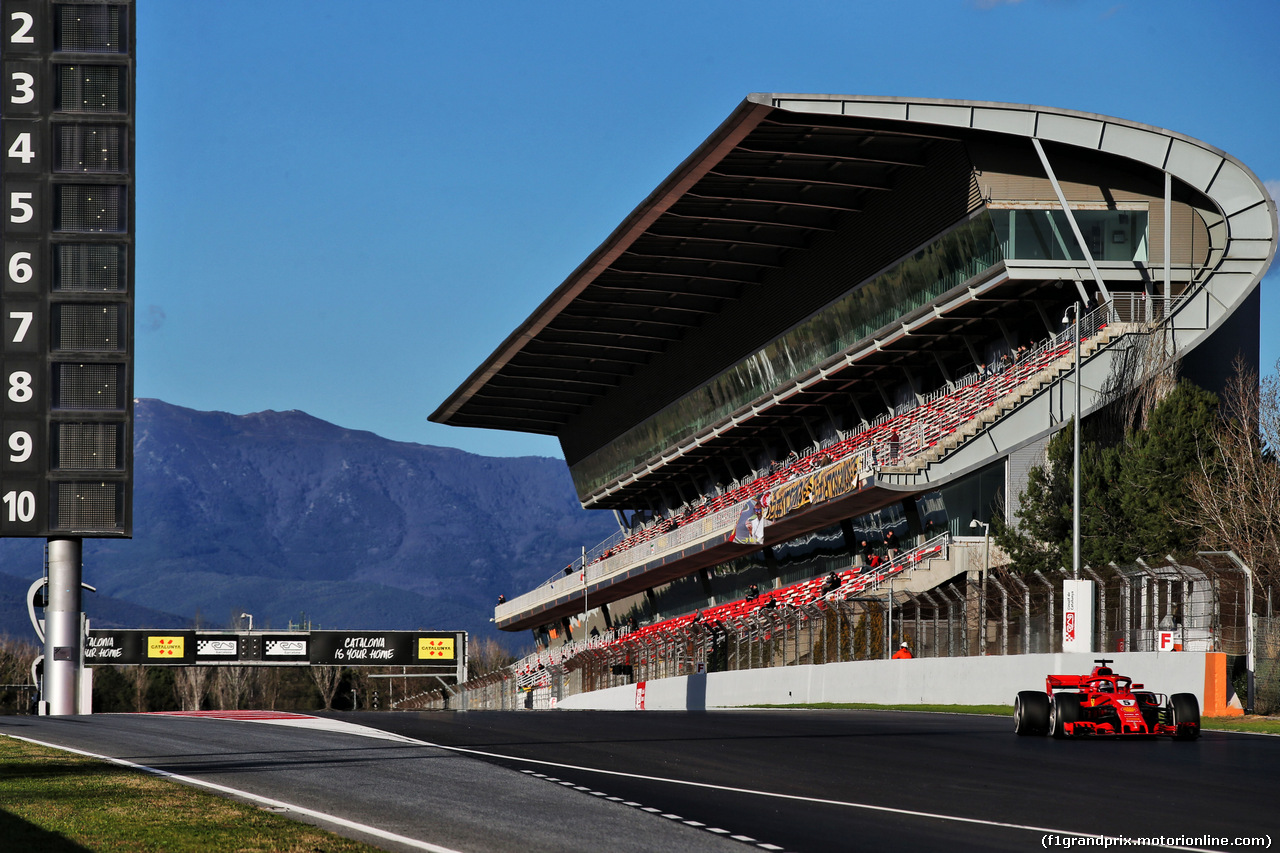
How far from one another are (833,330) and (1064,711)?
113 ft

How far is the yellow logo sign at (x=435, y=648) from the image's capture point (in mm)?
68812

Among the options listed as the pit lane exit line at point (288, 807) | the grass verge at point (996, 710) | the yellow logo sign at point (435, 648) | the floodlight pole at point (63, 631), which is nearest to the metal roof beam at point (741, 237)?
the grass verge at point (996, 710)

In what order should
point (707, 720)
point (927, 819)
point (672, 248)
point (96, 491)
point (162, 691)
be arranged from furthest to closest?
point (162, 691), point (672, 248), point (96, 491), point (707, 720), point (927, 819)

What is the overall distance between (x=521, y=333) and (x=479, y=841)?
5866 centimetres

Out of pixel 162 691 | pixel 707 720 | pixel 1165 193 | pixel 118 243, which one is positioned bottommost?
pixel 162 691

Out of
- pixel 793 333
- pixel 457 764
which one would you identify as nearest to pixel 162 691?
pixel 793 333

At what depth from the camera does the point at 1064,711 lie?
20812 millimetres

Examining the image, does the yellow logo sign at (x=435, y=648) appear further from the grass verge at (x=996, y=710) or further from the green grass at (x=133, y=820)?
the green grass at (x=133, y=820)

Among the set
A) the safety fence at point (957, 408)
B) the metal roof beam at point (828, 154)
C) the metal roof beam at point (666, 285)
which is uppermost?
the metal roof beam at point (828, 154)

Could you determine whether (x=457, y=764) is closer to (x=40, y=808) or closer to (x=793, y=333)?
(x=40, y=808)

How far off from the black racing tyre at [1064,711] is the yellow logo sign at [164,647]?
5607 centimetres

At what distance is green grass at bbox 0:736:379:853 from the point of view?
10734mm

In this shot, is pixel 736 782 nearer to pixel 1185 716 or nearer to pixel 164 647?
pixel 1185 716

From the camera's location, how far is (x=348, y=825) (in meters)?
11.9
